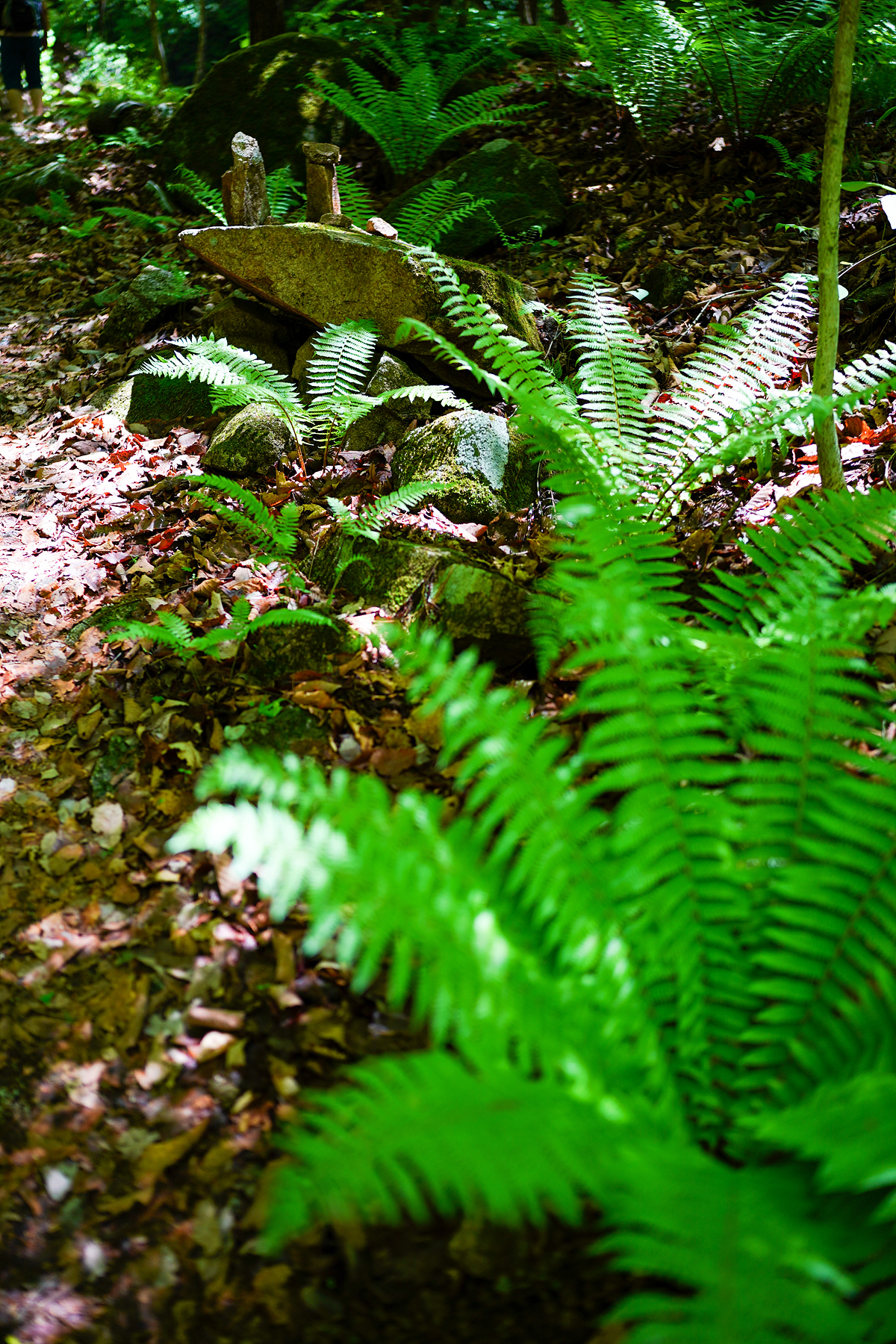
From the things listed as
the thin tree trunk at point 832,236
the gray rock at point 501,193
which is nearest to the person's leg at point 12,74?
the gray rock at point 501,193

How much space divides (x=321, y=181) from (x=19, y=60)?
23.6 ft

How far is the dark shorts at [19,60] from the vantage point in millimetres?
9195

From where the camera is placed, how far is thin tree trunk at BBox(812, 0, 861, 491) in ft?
8.20

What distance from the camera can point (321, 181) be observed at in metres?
4.57

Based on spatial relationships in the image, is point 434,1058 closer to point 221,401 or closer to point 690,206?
point 221,401

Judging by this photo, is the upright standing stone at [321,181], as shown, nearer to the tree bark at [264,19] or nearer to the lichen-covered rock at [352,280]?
the lichen-covered rock at [352,280]

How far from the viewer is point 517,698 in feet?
8.39

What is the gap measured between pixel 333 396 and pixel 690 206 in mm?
2692

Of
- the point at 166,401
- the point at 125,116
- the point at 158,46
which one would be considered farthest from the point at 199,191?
the point at 158,46

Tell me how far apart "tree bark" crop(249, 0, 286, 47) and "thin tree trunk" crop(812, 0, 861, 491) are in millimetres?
6804

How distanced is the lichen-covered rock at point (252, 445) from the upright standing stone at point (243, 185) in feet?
4.02

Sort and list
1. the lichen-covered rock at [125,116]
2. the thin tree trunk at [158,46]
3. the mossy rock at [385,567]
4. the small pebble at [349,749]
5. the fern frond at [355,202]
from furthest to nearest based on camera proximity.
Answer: the thin tree trunk at [158,46] → the lichen-covered rock at [125,116] → the fern frond at [355,202] → the mossy rock at [385,567] → the small pebble at [349,749]

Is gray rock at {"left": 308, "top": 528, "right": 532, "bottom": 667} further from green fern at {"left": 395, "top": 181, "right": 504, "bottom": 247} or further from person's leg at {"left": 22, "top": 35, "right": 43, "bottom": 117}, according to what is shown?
person's leg at {"left": 22, "top": 35, "right": 43, "bottom": 117}

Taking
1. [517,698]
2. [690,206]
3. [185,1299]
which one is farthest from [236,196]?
[185,1299]
